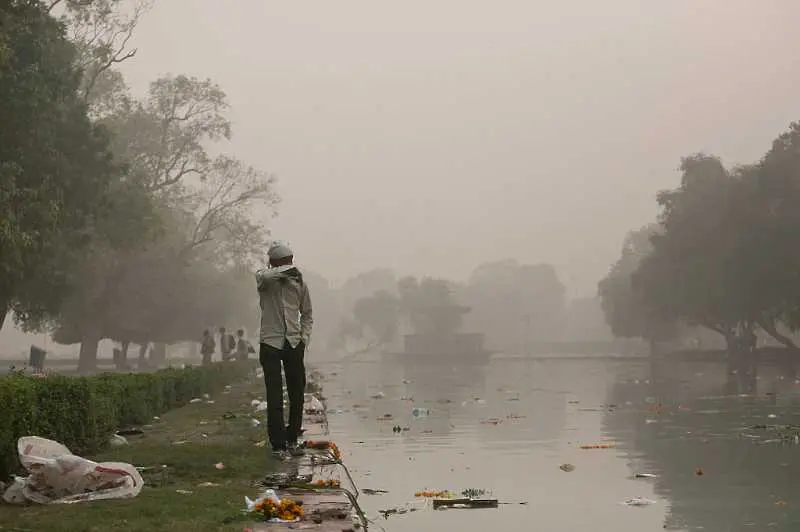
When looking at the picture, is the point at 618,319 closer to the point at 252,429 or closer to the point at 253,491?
the point at 252,429

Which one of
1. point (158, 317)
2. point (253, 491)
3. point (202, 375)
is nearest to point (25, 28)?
point (202, 375)

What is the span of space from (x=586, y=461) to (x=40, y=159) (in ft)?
77.1

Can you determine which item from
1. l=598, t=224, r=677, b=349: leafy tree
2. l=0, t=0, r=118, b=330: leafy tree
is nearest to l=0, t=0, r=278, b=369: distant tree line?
l=0, t=0, r=118, b=330: leafy tree

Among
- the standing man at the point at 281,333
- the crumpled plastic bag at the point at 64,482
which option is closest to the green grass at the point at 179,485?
the crumpled plastic bag at the point at 64,482

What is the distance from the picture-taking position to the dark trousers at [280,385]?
34.8 feet

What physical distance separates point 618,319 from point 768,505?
263ft

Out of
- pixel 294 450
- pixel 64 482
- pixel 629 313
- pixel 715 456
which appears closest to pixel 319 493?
pixel 64 482

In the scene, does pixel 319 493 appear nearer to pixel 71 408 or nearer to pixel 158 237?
pixel 71 408

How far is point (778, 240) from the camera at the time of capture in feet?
182

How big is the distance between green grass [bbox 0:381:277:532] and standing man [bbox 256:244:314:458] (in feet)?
1.57

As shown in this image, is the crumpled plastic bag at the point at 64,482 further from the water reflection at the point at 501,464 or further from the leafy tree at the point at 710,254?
the leafy tree at the point at 710,254

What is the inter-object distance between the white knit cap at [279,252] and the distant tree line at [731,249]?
47.7 metres

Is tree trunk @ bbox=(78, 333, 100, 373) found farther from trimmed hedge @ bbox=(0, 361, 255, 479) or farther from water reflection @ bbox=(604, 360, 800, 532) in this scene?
trimmed hedge @ bbox=(0, 361, 255, 479)

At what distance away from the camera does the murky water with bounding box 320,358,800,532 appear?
9.02 meters
